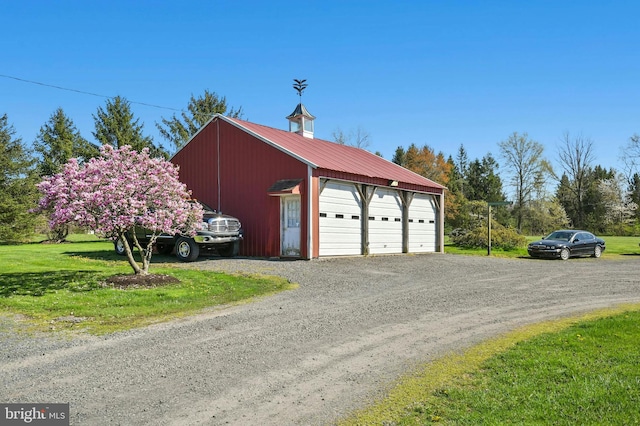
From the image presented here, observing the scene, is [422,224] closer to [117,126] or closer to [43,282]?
[43,282]

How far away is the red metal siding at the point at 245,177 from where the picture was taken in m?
18.0

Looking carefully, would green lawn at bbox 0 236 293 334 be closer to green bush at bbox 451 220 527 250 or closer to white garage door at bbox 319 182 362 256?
white garage door at bbox 319 182 362 256

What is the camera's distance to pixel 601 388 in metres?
4.24

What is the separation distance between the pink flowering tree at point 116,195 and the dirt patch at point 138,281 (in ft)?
1.53

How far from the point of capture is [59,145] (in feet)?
126

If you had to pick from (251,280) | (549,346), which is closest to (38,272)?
(251,280)

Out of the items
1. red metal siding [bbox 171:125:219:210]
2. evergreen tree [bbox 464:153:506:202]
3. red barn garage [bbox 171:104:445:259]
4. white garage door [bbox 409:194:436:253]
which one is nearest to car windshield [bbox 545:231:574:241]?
white garage door [bbox 409:194:436:253]

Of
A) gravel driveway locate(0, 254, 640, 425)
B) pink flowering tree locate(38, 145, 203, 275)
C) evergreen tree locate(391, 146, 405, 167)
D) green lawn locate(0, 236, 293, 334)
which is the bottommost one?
gravel driveway locate(0, 254, 640, 425)

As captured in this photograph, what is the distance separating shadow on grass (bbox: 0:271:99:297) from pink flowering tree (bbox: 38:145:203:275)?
1.21 meters

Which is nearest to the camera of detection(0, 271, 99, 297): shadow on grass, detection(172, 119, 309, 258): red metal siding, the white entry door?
detection(0, 271, 99, 297): shadow on grass

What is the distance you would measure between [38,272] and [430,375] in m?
11.5

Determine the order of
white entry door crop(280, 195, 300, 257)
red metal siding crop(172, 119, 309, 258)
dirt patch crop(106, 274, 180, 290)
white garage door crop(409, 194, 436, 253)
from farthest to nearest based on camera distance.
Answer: white garage door crop(409, 194, 436, 253) → red metal siding crop(172, 119, 309, 258) → white entry door crop(280, 195, 300, 257) → dirt patch crop(106, 274, 180, 290)

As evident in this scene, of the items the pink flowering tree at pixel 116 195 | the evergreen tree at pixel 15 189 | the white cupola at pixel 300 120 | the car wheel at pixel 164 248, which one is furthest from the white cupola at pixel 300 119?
the evergreen tree at pixel 15 189

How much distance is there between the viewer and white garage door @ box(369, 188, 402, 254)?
20125mm
